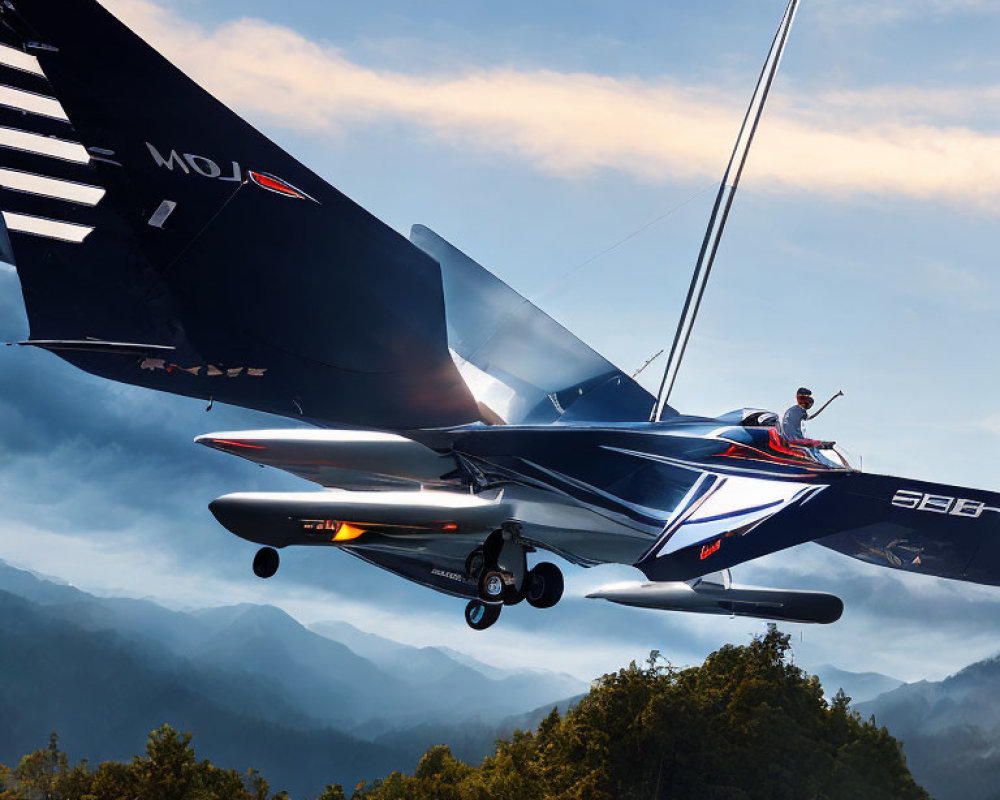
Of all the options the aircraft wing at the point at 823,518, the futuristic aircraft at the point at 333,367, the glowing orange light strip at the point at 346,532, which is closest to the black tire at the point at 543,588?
the futuristic aircraft at the point at 333,367

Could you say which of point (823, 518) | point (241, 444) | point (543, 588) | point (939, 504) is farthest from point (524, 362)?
point (939, 504)

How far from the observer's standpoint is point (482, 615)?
2317cm

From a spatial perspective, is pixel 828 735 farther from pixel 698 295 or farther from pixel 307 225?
pixel 307 225

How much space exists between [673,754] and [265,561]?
42714 millimetres

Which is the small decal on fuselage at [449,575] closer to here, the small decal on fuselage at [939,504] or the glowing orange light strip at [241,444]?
the glowing orange light strip at [241,444]

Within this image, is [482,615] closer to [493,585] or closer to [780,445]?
[493,585]

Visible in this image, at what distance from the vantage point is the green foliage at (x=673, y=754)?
2312 inches

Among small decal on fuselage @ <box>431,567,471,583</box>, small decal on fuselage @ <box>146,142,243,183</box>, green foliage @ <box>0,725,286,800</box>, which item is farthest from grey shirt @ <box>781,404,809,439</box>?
green foliage @ <box>0,725,286,800</box>

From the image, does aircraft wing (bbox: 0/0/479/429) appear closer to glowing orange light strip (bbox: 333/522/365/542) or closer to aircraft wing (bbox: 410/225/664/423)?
glowing orange light strip (bbox: 333/522/365/542)

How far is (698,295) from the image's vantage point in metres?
22.3

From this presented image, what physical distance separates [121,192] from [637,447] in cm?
939

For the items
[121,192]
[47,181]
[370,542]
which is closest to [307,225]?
[121,192]

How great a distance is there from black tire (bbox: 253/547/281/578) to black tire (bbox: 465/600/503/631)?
381 cm

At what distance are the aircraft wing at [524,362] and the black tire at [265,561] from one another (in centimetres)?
510
